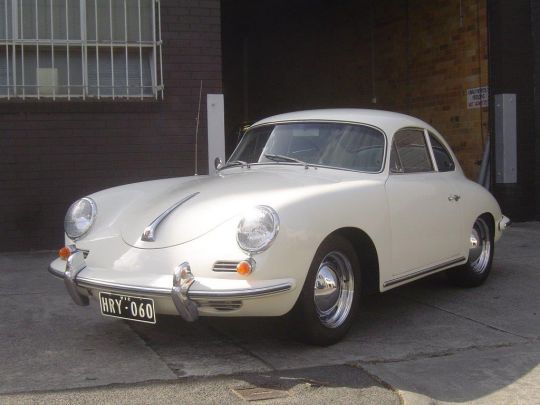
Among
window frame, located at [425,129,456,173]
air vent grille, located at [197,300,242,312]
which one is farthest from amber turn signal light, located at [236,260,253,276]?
window frame, located at [425,129,456,173]

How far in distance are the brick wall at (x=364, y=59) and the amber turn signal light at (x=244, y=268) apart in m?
7.65

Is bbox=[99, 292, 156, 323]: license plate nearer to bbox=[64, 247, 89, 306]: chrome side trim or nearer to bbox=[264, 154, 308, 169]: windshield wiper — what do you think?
bbox=[64, 247, 89, 306]: chrome side trim

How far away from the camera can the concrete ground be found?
3.94m

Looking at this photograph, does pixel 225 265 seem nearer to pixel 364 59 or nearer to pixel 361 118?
pixel 361 118

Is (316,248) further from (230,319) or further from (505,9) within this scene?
(505,9)

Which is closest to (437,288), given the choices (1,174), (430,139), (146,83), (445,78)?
(430,139)

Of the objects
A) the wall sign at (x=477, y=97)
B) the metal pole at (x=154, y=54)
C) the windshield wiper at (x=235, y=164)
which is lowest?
the windshield wiper at (x=235, y=164)

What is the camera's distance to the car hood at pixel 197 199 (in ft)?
14.3

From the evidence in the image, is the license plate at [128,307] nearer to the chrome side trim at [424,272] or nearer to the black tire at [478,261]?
the chrome side trim at [424,272]

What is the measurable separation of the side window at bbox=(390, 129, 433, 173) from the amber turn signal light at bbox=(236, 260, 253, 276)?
1.73m

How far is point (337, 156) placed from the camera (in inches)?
209

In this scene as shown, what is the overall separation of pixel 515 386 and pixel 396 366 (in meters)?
0.67

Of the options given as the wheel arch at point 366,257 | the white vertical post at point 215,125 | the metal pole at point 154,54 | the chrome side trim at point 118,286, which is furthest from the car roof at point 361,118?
the metal pole at point 154,54

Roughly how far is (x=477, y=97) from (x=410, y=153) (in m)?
5.72
